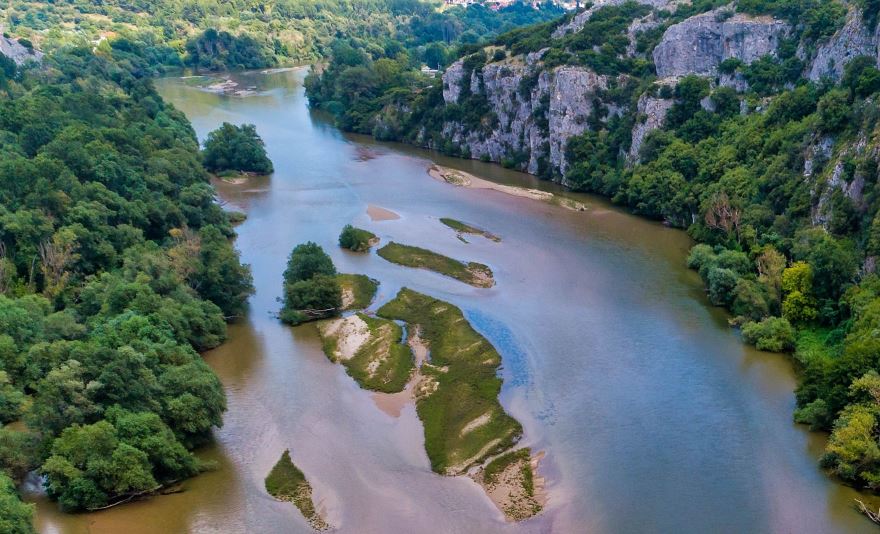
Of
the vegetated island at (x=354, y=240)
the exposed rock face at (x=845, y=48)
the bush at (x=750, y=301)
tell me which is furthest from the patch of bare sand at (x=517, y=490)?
the exposed rock face at (x=845, y=48)

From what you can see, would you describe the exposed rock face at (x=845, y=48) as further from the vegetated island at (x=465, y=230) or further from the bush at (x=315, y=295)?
the bush at (x=315, y=295)

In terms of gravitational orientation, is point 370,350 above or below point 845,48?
below

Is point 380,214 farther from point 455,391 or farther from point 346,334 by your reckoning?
point 455,391

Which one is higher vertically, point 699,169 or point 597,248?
point 699,169

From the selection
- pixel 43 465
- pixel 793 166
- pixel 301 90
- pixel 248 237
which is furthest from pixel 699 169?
pixel 301 90

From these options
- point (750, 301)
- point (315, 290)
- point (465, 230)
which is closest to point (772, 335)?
point (750, 301)

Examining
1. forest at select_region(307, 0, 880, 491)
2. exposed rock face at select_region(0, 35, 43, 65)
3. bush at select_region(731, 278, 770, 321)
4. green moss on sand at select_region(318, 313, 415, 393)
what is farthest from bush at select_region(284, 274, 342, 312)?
exposed rock face at select_region(0, 35, 43, 65)

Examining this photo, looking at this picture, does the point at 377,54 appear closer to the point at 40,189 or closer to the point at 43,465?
the point at 40,189
